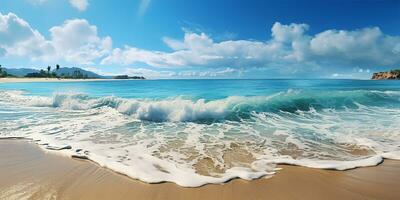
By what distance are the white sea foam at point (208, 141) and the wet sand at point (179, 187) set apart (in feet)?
0.85

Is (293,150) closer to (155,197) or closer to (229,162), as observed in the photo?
(229,162)

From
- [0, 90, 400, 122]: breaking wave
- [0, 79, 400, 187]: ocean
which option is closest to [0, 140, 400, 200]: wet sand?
[0, 79, 400, 187]: ocean

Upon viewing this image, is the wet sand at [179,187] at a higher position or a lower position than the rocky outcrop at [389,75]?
lower

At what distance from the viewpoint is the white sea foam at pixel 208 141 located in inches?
178

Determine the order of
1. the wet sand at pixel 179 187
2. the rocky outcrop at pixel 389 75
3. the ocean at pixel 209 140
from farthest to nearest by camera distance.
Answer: the rocky outcrop at pixel 389 75 → the ocean at pixel 209 140 → the wet sand at pixel 179 187

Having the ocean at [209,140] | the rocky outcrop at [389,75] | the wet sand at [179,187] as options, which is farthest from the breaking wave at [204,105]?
the rocky outcrop at [389,75]

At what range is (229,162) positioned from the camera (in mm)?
4789

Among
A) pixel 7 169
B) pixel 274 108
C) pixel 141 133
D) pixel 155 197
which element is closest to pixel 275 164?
pixel 155 197

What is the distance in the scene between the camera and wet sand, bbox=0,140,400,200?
335 cm

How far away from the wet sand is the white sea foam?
259mm

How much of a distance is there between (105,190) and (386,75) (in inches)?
6087

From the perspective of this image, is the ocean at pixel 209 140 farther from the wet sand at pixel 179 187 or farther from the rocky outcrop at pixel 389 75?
the rocky outcrop at pixel 389 75

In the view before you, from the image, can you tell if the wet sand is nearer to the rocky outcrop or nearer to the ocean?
the ocean

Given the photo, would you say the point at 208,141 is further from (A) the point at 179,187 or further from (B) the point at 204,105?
(B) the point at 204,105
